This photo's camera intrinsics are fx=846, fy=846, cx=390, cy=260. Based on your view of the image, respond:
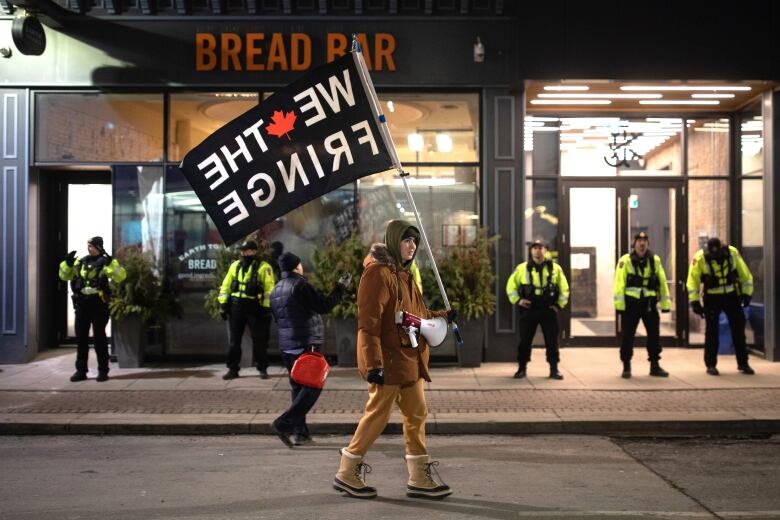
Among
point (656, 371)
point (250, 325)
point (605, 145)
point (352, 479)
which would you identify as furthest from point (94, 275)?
point (605, 145)

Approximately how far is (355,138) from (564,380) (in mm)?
5080

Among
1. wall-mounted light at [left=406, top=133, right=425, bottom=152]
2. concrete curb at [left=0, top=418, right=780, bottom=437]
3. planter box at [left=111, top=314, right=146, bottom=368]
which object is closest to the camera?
concrete curb at [left=0, top=418, right=780, bottom=437]

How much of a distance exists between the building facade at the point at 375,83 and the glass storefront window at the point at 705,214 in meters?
0.73

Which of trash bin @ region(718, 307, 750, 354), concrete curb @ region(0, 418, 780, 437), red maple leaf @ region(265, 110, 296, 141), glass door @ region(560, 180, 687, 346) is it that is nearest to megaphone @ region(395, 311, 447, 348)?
red maple leaf @ region(265, 110, 296, 141)

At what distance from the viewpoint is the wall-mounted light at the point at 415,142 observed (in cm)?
1246

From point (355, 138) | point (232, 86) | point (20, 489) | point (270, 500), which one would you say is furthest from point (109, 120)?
point (270, 500)

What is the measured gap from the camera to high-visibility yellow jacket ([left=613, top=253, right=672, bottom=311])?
429 inches

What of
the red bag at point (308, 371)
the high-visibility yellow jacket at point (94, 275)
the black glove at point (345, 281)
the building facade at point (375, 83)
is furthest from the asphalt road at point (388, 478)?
the building facade at point (375, 83)

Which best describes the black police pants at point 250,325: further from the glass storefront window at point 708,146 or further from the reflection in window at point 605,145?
the glass storefront window at point 708,146

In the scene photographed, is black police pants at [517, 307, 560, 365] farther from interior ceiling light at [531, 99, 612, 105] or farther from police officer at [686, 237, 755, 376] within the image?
interior ceiling light at [531, 99, 612, 105]

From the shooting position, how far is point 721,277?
1109 centimetres

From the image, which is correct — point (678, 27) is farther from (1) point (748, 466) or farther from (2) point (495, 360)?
(1) point (748, 466)

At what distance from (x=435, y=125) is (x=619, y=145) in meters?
3.27

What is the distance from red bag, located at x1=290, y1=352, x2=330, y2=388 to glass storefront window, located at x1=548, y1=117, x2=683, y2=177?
24.1 ft
